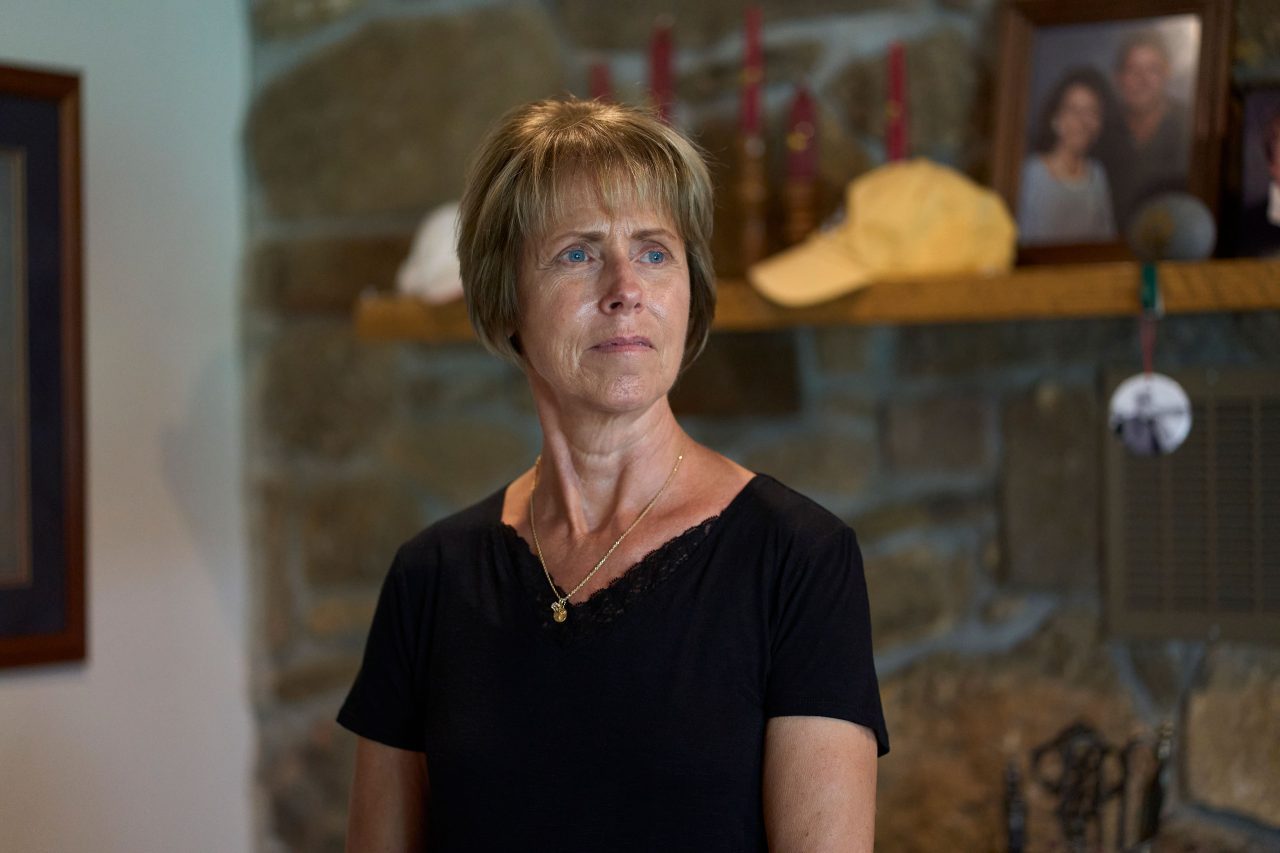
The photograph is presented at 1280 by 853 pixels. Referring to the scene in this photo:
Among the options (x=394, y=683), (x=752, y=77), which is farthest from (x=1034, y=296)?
(x=394, y=683)

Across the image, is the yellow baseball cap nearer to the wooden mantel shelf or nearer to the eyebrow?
the wooden mantel shelf

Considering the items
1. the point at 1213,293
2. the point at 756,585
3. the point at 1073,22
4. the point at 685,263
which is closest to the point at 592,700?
the point at 756,585

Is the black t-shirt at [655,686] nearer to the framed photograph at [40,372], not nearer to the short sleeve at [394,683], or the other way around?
the short sleeve at [394,683]

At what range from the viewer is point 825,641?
3.96ft

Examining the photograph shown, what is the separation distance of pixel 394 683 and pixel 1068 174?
3.70ft

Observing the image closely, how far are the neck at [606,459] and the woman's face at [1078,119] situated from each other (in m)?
0.84

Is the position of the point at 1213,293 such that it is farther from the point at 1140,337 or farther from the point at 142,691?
the point at 142,691

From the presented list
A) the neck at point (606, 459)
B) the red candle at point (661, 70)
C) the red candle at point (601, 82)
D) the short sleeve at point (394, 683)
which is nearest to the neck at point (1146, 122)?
the red candle at point (661, 70)

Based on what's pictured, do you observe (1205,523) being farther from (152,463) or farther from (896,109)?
(152,463)

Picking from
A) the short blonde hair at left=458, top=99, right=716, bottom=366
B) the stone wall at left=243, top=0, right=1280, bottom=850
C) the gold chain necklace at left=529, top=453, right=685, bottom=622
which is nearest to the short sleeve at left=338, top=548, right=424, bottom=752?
the gold chain necklace at left=529, top=453, right=685, bottom=622

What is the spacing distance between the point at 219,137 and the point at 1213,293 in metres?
1.66

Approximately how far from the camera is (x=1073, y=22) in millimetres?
1912

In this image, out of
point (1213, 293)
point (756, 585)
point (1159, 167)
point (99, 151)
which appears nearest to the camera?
point (756, 585)

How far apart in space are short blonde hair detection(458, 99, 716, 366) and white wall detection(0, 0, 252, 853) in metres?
1.13
